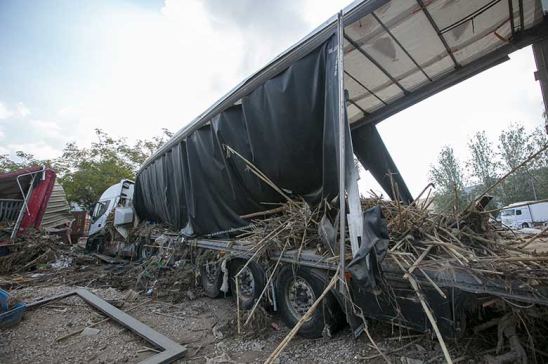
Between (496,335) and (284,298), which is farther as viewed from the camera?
(284,298)

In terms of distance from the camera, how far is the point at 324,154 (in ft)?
8.93

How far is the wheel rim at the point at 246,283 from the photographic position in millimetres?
3899

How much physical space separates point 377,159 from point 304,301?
10.1 ft

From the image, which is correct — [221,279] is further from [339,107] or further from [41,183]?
[41,183]

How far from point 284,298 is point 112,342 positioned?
84.5 inches

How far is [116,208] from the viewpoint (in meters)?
8.84

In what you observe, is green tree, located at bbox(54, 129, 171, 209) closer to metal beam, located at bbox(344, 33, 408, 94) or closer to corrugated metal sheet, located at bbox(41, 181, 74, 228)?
corrugated metal sheet, located at bbox(41, 181, 74, 228)

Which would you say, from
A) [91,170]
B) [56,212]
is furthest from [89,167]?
[56,212]

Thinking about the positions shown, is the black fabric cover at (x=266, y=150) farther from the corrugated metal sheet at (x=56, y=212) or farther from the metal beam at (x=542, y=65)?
the corrugated metal sheet at (x=56, y=212)

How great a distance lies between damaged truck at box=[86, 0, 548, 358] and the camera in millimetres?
2104

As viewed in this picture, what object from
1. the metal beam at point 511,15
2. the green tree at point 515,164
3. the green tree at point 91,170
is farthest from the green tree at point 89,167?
the green tree at point 515,164

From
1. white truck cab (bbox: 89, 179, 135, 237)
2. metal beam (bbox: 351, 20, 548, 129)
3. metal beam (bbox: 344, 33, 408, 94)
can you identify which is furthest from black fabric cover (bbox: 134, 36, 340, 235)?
white truck cab (bbox: 89, 179, 135, 237)

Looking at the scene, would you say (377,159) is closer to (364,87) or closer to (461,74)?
(364,87)

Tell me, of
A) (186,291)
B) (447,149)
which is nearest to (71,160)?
(186,291)
